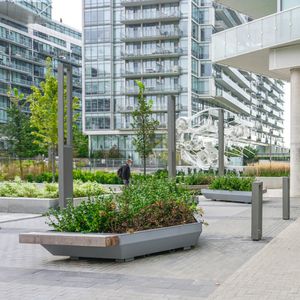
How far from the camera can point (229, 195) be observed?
61.9 ft

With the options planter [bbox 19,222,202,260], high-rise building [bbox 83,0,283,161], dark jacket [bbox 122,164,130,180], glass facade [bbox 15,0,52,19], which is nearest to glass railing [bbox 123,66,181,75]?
high-rise building [bbox 83,0,283,161]

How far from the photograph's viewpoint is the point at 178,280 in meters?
6.88

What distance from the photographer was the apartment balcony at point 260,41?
21391 millimetres

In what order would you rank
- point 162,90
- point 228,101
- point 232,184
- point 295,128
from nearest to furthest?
point 232,184
point 295,128
point 162,90
point 228,101

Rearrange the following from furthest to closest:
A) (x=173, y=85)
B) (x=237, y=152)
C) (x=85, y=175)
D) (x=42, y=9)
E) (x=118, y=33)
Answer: (x=42, y=9), (x=118, y=33), (x=173, y=85), (x=237, y=152), (x=85, y=175)

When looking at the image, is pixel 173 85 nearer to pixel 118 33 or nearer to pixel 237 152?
pixel 118 33

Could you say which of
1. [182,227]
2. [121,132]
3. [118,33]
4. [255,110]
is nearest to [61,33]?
[118,33]

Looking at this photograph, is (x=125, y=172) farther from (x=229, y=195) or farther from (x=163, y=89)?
(x=163, y=89)

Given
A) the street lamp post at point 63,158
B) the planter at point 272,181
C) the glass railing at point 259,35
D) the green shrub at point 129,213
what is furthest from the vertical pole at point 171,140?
the planter at point 272,181

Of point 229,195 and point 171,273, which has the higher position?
point 229,195

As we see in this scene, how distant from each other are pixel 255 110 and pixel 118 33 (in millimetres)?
48935

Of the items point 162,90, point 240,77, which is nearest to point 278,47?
point 162,90

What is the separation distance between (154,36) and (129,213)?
71.3 metres

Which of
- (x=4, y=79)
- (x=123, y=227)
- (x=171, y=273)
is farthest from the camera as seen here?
(x=4, y=79)
